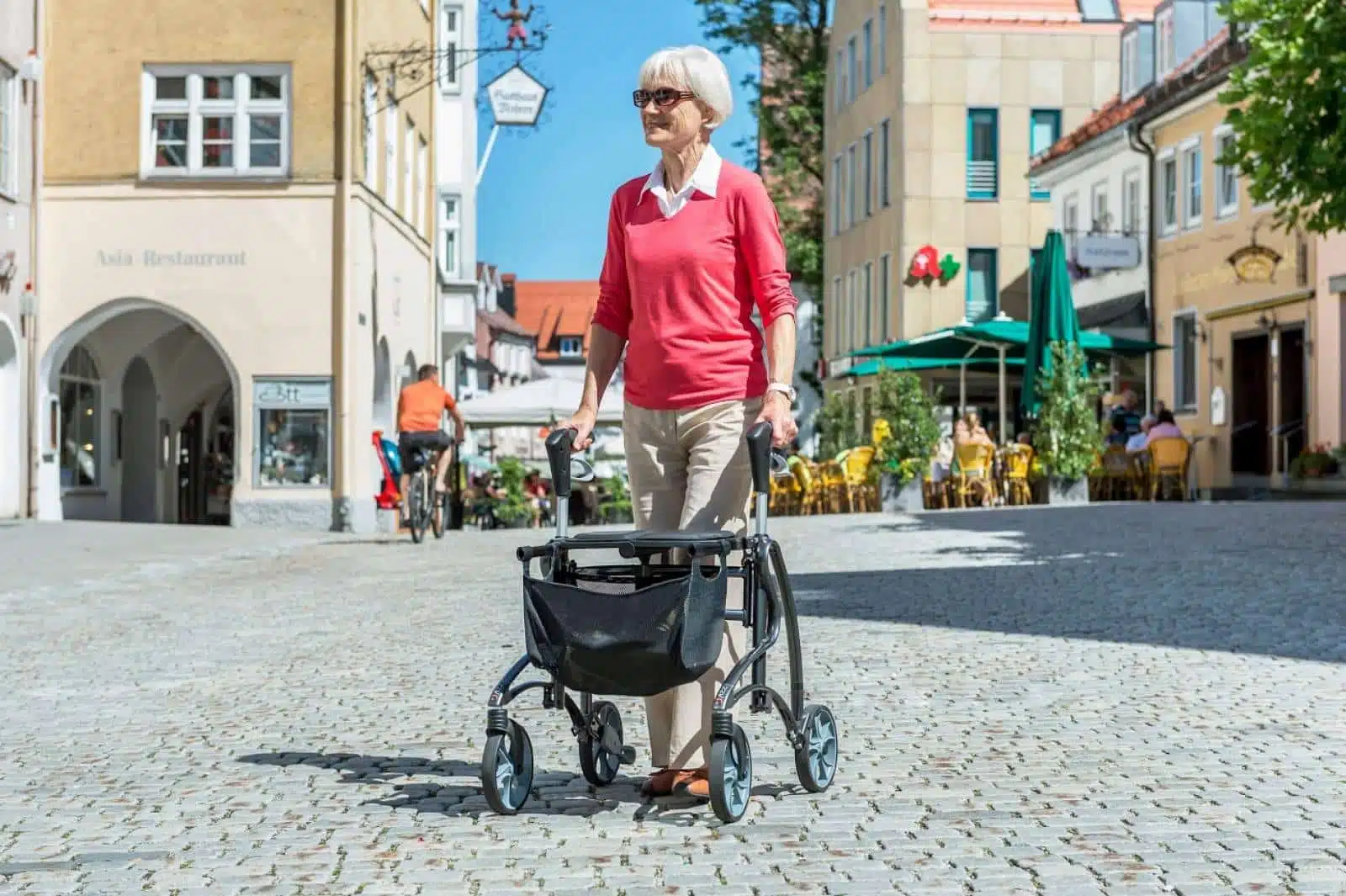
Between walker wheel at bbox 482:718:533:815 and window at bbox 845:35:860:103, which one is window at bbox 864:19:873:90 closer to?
window at bbox 845:35:860:103

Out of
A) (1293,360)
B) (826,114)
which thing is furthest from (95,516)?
(826,114)

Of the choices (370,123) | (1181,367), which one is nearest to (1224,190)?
(1181,367)

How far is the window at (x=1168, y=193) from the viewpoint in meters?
37.9

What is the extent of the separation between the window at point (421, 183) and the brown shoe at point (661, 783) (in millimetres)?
29755

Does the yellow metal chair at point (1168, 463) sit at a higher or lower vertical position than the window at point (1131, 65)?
lower

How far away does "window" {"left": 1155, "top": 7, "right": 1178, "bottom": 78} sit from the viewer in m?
40.0

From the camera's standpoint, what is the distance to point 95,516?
100ft

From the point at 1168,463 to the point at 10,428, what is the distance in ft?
46.8

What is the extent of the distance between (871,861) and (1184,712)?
3.03 meters

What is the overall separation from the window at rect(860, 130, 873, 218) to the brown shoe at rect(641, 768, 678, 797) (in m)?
48.7

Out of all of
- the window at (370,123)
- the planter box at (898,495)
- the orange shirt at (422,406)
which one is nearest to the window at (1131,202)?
the planter box at (898,495)

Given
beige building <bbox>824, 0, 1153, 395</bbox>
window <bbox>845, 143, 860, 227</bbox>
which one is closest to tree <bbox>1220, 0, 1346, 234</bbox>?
beige building <bbox>824, 0, 1153, 395</bbox>

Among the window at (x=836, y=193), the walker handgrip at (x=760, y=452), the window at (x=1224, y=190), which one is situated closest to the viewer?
the walker handgrip at (x=760, y=452)

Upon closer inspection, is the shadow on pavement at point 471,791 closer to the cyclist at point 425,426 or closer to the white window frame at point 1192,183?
the cyclist at point 425,426
